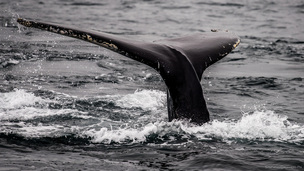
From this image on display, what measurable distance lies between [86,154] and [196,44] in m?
1.73

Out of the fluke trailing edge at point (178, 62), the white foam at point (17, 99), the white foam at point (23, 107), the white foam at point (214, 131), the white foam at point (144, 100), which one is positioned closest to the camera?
the fluke trailing edge at point (178, 62)

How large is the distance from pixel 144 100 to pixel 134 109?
599 millimetres

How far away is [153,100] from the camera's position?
8.06 m

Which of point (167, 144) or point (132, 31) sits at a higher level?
point (132, 31)

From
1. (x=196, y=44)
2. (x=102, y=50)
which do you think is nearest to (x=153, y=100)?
(x=196, y=44)

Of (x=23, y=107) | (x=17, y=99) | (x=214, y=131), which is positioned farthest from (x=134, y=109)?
(x=214, y=131)

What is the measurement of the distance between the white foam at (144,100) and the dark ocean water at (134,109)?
0.02m

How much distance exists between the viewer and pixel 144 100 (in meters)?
8.05

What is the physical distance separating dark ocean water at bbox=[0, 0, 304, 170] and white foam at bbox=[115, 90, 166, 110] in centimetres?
2

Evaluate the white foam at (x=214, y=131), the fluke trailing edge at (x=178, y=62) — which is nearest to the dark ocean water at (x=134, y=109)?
the white foam at (x=214, y=131)

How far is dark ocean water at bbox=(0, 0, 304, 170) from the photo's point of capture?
17.7 feet

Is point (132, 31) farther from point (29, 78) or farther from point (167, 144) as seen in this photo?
point (167, 144)

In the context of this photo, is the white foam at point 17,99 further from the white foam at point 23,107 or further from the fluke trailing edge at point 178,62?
the fluke trailing edge at point 178,62

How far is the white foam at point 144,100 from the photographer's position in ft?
25.2
